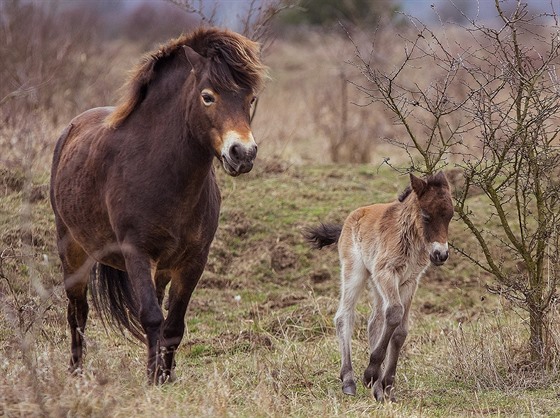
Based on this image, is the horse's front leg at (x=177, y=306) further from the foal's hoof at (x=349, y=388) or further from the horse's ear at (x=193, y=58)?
the horse's ear at (x=193, y=58)

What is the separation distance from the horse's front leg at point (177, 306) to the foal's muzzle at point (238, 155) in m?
1.11

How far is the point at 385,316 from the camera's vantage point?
6.67 m

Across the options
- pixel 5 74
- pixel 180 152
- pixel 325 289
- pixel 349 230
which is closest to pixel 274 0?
pixel 325 289

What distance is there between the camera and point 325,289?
32.1ft

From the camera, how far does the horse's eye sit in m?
6.14

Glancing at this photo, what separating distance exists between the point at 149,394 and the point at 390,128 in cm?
1202

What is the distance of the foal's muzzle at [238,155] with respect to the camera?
19.0ft

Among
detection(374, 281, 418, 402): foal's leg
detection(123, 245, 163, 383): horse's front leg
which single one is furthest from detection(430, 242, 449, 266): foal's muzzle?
detection(123, 245, 163, 383): horse's front leg

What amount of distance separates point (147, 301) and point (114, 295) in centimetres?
135

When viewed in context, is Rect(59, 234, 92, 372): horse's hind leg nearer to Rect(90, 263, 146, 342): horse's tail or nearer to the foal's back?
Rect(90, 263, 146, 342): horse's tail

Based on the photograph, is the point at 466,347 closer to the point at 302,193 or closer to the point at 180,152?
the point at 180,152

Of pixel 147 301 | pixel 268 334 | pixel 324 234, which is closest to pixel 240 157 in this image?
pixel 147 301

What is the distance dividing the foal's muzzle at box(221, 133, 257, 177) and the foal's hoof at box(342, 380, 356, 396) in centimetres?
190

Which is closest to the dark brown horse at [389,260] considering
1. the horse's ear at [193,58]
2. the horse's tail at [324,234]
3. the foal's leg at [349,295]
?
the foal's leg at [349,295]
